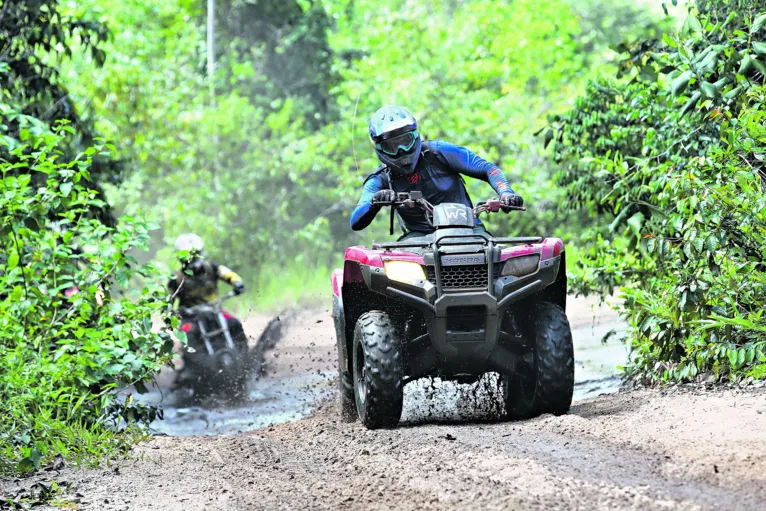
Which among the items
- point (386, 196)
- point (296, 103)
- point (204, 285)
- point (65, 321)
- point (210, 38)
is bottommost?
point (204, 285)

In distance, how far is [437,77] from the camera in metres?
27.7

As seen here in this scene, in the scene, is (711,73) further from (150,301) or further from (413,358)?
(150,301)

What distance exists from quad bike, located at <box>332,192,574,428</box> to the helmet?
0.48 m

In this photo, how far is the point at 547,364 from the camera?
6703 millimetres

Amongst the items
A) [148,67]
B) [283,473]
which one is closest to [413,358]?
[283,473]

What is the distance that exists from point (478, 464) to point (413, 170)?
3.06 metres

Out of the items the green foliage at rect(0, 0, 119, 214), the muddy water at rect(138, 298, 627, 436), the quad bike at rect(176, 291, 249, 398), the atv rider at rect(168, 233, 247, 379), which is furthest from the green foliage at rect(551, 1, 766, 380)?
the green foliage at rect(0, 0, 119, 214)

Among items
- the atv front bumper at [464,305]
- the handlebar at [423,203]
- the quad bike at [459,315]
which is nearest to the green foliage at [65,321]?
the quad bike at [459,315]

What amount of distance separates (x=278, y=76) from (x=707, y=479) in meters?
27.2

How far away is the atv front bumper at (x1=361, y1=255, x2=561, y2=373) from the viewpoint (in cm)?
645

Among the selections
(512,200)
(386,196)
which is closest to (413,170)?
(386,196)

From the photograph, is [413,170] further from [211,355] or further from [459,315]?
[211,355]

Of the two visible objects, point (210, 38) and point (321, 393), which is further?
point (210, 38)

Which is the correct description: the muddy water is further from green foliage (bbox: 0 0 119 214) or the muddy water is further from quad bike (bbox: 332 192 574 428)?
green foliage (bbox: 0 0 119 214)
